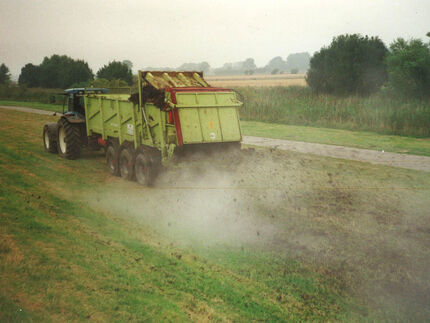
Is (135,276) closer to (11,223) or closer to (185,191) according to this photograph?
(11,223)

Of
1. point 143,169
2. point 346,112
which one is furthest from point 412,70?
point 143,169

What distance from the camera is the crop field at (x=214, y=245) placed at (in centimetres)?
525

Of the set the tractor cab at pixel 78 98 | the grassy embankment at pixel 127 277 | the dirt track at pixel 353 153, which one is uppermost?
the tractor cab at pixel 78 98

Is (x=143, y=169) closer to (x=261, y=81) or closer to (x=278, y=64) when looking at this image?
(x=261, y=81)

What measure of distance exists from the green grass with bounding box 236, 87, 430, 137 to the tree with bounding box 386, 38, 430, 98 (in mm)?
2424

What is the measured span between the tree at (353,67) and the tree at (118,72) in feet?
53.5

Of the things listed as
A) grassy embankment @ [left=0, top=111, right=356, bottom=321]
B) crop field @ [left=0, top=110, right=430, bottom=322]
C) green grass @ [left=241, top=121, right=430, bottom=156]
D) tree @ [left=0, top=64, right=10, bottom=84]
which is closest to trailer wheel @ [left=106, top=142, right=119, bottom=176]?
crop field @ [left=0, top=110, right=430, bottom=322]

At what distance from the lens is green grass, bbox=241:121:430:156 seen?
1717 cm

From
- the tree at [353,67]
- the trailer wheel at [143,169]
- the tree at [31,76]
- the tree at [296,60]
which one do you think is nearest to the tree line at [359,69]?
the tree at [353,67]

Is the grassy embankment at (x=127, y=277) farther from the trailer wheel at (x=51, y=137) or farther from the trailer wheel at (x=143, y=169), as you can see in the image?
the trailer wheel at (x=51, y=137)

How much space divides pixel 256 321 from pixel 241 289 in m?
0.69

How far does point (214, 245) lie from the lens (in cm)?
735

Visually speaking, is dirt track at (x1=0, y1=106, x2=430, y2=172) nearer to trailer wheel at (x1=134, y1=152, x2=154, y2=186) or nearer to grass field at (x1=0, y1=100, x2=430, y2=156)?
grass field at (x1=0, y1=100, x2=430, y2=156)

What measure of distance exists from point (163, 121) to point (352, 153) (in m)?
8.55
